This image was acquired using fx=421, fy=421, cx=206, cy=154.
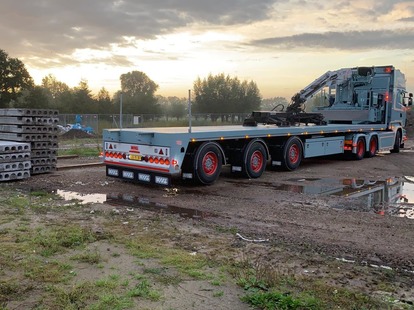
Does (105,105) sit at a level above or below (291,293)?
above

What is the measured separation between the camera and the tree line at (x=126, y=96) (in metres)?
49.9

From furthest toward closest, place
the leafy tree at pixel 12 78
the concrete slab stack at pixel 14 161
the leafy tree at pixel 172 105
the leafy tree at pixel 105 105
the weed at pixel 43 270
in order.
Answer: the leafy tree at pixel 105 105 < the leafy tree at pixel 172 105 < the leafy tree at pixel 12 78 < the concrete slab stack at pixel 14 161 < the weed at pixel 43 270

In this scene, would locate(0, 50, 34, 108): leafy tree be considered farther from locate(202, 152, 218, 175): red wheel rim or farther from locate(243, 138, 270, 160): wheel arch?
locate(202, 152, 218, 175): red wheel rim

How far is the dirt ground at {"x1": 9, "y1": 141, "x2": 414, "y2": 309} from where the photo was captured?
5370mm

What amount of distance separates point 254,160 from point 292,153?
2.14 meters

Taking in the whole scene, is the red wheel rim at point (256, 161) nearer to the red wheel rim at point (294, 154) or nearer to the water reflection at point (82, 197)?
the red wheel rim at point (294, 154)

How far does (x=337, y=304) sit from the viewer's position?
422 centimetres

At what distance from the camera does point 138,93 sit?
72625 mm

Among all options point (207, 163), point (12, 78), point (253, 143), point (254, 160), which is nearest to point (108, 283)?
point (207, 163)

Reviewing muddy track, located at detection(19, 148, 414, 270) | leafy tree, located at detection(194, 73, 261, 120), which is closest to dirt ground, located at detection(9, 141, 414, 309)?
muddy track, located at detection(19, 148, 414, 270)

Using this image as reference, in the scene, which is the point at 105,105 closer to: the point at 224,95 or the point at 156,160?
the point at 224,95

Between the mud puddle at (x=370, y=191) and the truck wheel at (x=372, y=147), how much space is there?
5345 millimetres

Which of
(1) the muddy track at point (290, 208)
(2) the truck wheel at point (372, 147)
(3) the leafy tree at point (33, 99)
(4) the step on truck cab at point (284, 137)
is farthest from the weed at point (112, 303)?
(3) the leafy tree at point (33, 99)

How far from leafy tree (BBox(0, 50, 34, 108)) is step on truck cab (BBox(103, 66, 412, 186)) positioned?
40973mm
